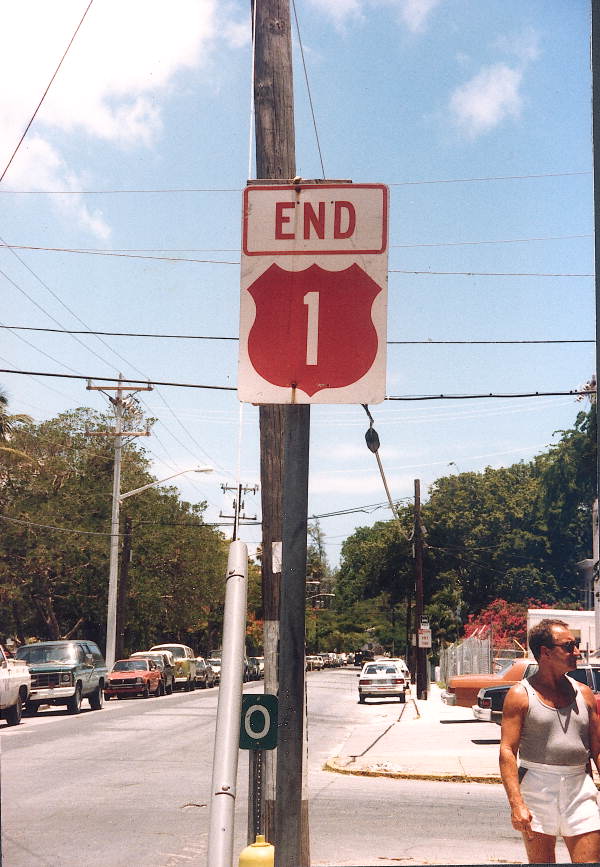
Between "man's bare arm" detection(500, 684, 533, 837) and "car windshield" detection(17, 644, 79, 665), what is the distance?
2042 centimetres

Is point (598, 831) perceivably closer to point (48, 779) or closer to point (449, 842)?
point (449, 842)

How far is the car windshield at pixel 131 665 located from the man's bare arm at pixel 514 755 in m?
28.2

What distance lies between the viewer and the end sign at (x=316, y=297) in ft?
9.86

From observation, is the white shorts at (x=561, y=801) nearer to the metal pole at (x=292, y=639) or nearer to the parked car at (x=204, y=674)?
the metal pole at (x=292, y=639)

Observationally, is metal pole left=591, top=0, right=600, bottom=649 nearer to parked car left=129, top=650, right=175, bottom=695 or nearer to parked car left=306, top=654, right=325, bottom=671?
parked car left=129, top=650, right=175, bottom=695

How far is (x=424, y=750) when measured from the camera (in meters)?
15.6

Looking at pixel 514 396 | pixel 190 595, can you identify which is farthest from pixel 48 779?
pixel 190 595

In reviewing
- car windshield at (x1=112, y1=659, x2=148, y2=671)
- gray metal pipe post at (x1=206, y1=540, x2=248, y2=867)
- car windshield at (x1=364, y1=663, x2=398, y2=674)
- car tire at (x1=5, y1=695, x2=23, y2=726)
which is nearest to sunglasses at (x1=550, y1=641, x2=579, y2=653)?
gray metal pipe post at (x1=206, y1=540, x2=248, y2=867)

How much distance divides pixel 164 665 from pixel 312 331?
31.6 m

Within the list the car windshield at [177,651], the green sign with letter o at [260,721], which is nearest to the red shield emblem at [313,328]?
the green sign with letter o at [260,721]

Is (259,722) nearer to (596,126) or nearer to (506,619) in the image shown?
(596,126)

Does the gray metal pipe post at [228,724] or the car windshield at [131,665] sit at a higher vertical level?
the gray metal pipe post at [228,724]

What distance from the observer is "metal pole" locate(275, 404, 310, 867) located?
2.94 meters

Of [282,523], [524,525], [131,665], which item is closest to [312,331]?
[282,523]
